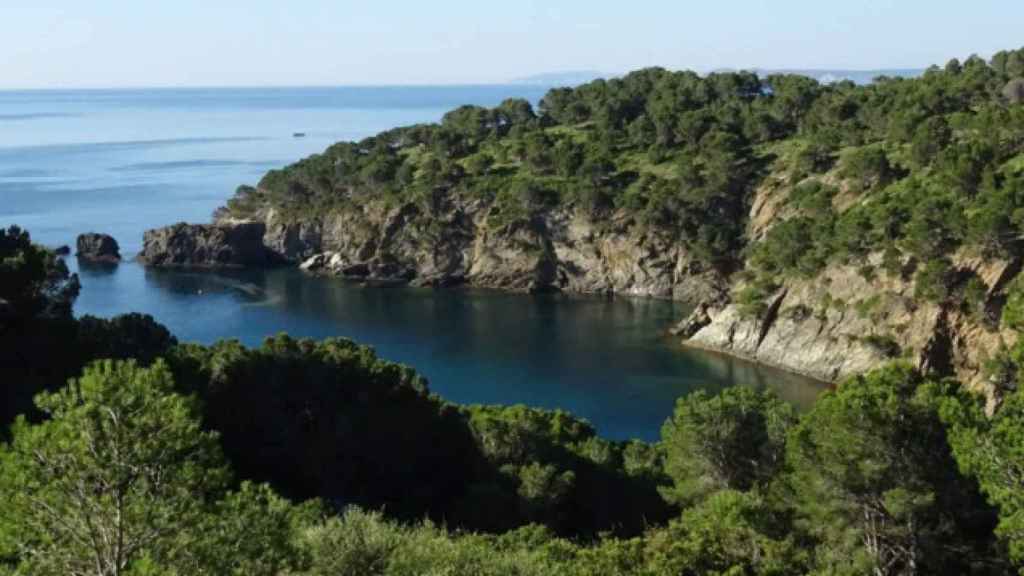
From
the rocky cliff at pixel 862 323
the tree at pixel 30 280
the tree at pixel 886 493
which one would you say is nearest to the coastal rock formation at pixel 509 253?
the rocky cliff at pixel 862 323

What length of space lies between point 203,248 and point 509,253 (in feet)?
94.8

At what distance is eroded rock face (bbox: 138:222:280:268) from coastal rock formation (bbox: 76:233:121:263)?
259cm

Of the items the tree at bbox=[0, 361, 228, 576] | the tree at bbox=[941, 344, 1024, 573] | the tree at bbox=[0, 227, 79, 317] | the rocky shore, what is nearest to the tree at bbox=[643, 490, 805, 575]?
the tree at bbox=[941, 344, 1024, 573]

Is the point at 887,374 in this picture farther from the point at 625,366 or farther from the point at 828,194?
the point at 828,194

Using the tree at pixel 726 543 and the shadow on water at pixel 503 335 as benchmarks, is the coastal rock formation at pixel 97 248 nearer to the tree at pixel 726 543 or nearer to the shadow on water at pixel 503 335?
the shadow on water at pixel 503 335

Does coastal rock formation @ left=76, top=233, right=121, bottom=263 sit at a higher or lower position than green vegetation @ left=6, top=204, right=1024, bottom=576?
lower

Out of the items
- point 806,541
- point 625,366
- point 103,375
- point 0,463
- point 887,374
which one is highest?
point 103,375

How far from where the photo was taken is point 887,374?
24.5m

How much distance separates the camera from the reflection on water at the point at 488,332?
55.5 metres

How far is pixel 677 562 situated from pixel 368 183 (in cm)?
7791

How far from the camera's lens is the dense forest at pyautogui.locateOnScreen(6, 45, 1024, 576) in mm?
12781

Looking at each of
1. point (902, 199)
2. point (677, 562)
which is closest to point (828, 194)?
point (902, 199)

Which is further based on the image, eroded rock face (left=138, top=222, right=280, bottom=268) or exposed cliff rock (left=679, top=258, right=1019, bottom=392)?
eroded rock face (left=138, top=222, right=280, bottom=268)

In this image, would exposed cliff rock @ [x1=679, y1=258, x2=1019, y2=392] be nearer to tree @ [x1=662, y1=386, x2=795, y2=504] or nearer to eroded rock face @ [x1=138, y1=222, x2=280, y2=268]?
tree @ [x1=662, y1=386, x2=795, y2=504]
